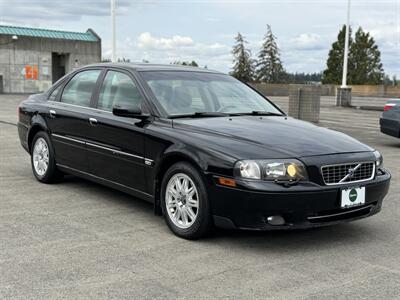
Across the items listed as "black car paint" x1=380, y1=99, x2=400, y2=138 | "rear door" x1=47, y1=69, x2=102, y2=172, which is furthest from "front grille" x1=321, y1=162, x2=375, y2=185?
"black car paint" x1=380, y1=99, x2=400, y2=138

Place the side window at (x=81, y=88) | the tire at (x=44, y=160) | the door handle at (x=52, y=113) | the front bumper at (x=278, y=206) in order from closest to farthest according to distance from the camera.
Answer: the front bumper at (x=278, y=206) → the side window at (x=81, y=88) → the door handle at (x=52, y=113) → the tire at (x=44, y=160)

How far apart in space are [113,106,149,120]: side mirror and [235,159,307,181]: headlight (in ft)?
4.44

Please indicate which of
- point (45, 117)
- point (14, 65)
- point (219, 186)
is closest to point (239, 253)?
point (219, 186)

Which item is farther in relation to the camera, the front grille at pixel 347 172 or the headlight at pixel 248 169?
the front grille at pixel 347 172

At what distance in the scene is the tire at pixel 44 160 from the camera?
6.91 meters

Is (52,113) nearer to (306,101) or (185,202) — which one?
(185,202)

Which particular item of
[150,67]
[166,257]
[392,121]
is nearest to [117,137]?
[150,67]

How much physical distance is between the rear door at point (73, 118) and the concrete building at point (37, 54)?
4315 cm

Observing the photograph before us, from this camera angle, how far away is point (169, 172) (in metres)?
4.98

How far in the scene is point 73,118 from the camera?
20.9ft

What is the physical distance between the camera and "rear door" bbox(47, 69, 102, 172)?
246 inches

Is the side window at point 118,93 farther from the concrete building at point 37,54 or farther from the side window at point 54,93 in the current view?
the concrete building at point 37,54

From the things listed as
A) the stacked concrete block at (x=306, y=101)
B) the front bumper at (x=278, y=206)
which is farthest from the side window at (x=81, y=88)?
the stacked concrete block at (x=306, y=101)

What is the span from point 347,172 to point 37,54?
4809cm
